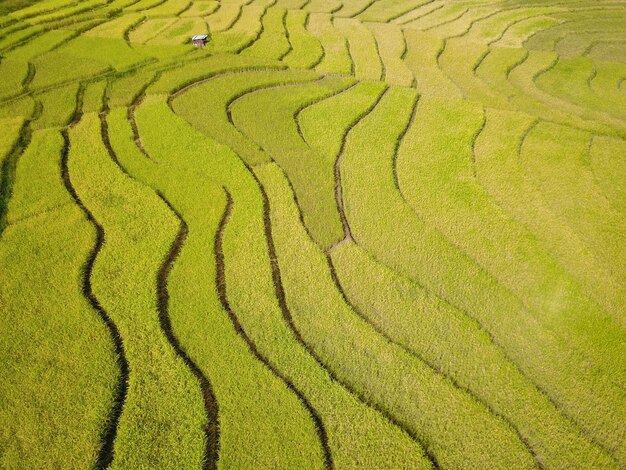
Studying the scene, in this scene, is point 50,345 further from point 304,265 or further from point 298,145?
point 298,145

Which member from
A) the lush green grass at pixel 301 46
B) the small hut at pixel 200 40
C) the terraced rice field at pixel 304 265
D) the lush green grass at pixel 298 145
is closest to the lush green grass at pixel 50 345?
the terraced rice field at pixel 304 265

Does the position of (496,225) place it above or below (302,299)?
below

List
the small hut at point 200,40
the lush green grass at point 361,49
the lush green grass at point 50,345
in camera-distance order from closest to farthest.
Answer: the lush green grass at point 50,345 < the lush green grass at point 361,49 < the small hut at point 200,40

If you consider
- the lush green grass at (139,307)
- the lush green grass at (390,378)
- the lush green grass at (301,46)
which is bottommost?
the lush green grass at (390,378)

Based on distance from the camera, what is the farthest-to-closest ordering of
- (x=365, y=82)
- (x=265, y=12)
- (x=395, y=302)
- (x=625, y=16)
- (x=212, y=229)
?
1. (x=625, y=16)
2. (x=265, y=12)
3. (x=365, y=82)
4. (x=212, y=229)
5. (x=395, y=302)

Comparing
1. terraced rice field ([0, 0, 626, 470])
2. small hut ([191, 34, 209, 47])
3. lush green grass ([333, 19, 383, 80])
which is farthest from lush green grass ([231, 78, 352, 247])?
small hut ([191, 34, 209, 47])

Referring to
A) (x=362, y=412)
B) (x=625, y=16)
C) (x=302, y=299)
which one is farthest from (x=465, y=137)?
(x=625, y=16)

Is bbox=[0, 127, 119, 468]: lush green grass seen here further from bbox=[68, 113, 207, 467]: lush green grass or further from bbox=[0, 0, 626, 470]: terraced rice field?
bbox=[68, 113, 207, 467]: lush green grass

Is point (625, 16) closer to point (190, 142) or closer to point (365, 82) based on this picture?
point (365, 82)

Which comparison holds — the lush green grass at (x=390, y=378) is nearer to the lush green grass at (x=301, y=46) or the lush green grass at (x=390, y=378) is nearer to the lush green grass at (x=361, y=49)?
the lush green grass at (x=361, y=49)
